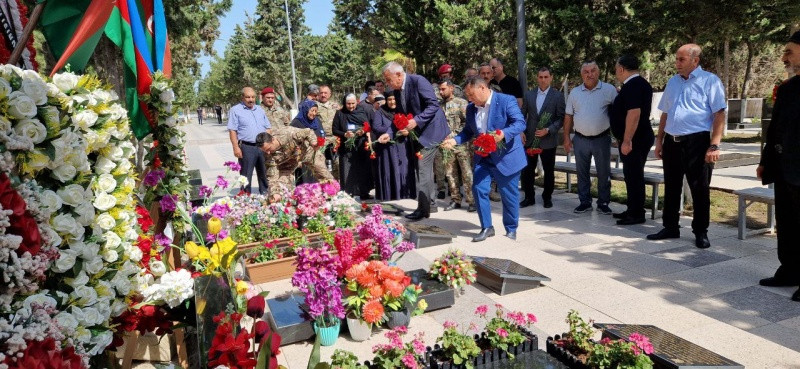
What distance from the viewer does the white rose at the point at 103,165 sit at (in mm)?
2492

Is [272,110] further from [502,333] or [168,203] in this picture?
[502,333]

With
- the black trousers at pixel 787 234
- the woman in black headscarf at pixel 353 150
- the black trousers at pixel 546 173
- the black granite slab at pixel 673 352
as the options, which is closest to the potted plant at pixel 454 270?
the black granite slab at pixel 673 352

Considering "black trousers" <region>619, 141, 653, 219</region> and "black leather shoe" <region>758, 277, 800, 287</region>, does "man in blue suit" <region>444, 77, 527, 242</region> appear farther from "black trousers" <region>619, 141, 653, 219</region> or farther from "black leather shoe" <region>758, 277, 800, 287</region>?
"black leather shoe" <region>758, 277, 800, 287</region>

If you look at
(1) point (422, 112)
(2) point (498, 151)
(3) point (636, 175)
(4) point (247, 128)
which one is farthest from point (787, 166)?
(4) point (247, 128)

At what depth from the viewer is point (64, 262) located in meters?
1.99

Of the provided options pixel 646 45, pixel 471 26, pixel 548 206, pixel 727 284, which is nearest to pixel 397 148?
pixel 548 206

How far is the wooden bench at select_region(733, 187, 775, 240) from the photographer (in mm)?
5260

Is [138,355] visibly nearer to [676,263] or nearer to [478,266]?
[478,266]

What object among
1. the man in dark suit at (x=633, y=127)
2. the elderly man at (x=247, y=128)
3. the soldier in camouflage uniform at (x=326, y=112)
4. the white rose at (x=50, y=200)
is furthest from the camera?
the soldier in camouflage uniform at (x=326, y=112)

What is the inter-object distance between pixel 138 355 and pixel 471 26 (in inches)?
583

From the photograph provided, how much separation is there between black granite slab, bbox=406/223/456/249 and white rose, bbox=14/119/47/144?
169 inches

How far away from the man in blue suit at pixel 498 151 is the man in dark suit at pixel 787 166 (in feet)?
7.28

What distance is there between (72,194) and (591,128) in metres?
6.18

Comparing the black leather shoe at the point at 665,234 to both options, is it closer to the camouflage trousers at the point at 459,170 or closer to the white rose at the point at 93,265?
the camouflage trousers at the point at 459,170
